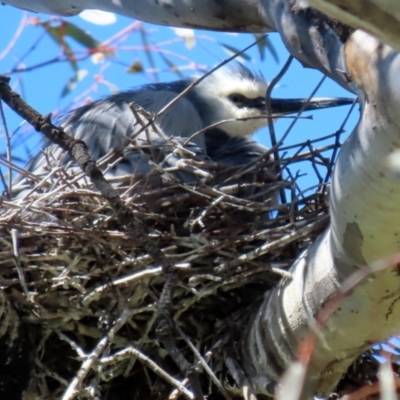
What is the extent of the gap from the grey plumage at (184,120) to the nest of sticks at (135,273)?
0.25 meters

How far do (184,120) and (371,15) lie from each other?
259cm

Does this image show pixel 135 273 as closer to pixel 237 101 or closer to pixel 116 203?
pixel 116 203

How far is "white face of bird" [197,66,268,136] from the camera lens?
3926 millimetres

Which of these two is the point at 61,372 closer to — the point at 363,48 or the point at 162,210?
the point at 162,210

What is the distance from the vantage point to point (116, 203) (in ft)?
6.13

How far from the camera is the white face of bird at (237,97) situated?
3.93 meters

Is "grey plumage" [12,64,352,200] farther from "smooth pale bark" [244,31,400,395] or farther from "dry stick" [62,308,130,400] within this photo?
"smooth pale bark" [244,31,400,395]

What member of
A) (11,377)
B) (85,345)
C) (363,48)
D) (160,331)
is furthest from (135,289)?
(363,48)

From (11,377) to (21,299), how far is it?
28cm

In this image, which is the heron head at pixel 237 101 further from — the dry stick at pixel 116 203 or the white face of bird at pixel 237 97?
the dry stick at pixel 116 203

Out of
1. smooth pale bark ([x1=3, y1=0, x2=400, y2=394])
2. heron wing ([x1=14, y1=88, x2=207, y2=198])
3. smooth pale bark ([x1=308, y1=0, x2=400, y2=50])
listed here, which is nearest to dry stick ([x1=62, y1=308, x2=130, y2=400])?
smooth pale bark ([x1=3, y1=0, x2=400, y2=394])

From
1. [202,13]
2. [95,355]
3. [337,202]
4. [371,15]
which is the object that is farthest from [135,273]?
[371,15]

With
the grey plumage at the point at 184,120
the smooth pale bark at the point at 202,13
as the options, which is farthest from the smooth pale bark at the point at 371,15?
the grey plumage at the point at 184,120

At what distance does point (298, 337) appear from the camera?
86.2 inches
